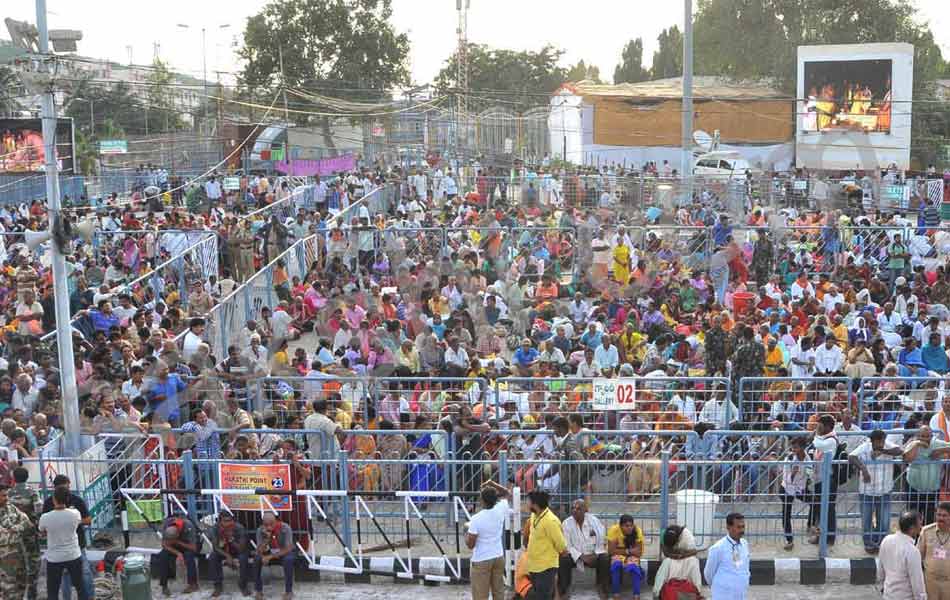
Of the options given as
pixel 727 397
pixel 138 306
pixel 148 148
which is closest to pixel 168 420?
pixel 138 306

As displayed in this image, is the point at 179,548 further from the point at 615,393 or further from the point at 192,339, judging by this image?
the point at 192,339

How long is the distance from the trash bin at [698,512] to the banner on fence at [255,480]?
139 inches

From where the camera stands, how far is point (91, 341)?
15.8m

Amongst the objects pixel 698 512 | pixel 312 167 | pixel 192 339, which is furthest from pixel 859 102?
pixel 698 512

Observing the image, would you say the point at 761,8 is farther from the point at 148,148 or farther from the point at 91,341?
the point at 91,341

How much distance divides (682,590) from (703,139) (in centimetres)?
4023

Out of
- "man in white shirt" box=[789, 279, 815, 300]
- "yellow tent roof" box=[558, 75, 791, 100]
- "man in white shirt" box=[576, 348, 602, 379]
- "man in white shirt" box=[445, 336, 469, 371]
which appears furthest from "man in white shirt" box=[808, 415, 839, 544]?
"yellow tent roof" box=[558, 75, 791, 100]

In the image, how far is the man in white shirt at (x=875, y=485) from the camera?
9961 mm

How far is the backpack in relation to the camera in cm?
817

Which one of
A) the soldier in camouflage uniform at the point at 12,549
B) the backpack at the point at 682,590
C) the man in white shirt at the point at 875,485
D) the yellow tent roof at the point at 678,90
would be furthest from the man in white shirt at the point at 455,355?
the yellow tent roof at the point at 678,90

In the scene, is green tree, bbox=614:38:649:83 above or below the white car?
above

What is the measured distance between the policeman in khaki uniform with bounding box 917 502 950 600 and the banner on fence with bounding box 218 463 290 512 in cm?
528

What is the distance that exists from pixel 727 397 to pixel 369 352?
4973 millimetres

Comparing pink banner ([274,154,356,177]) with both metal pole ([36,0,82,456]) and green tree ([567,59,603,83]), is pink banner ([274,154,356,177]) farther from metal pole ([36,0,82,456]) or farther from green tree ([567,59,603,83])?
green tree ([567,59,603,83])
